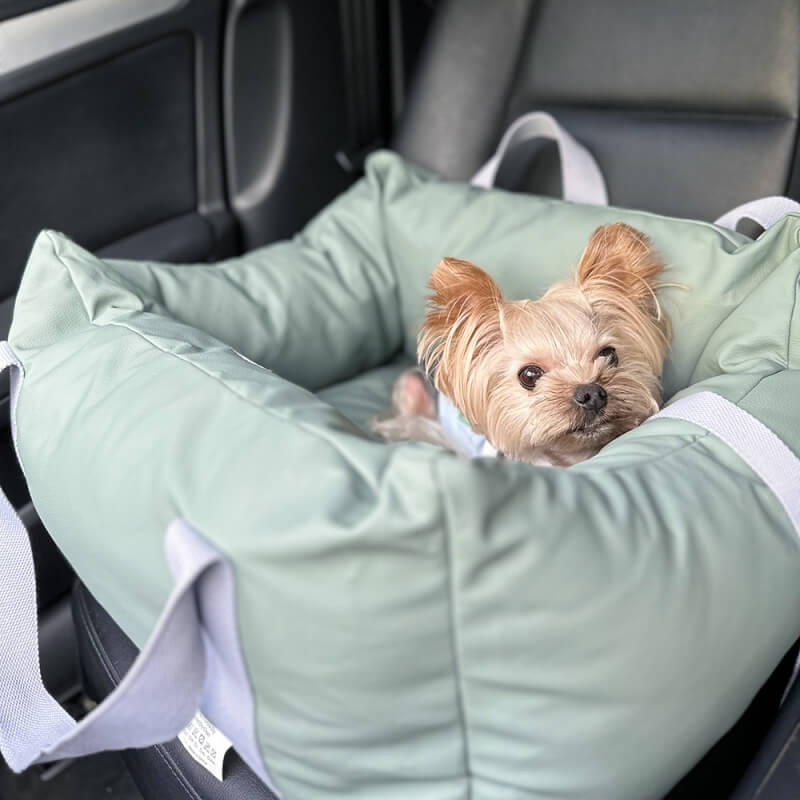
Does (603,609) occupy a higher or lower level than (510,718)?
A: higher

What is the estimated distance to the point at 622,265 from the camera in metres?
1.32

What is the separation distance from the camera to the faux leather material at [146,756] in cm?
107

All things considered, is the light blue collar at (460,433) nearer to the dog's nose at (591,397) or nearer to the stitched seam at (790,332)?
the dog's nose at (591,397)

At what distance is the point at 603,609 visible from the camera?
0.82 metres

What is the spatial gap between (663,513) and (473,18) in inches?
49.8

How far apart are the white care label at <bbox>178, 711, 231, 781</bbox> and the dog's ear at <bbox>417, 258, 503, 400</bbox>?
621 mm

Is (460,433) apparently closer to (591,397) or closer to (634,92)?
(591,397)

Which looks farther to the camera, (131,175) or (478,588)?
(131,175)

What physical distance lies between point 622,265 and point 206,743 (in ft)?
2.77

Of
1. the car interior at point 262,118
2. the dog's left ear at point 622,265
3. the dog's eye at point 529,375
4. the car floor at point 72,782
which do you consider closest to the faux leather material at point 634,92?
the car interior at point 262,118

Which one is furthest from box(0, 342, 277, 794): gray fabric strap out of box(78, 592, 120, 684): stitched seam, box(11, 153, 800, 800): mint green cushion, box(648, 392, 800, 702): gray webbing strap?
box(648, 392, 800, 702): gray webbing strap

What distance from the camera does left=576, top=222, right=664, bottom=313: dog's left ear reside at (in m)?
1.30

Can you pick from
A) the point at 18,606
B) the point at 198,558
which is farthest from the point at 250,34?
Answer: the point at 198,558

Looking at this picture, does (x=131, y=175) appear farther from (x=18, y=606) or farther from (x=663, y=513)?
(x=663, y=513)
